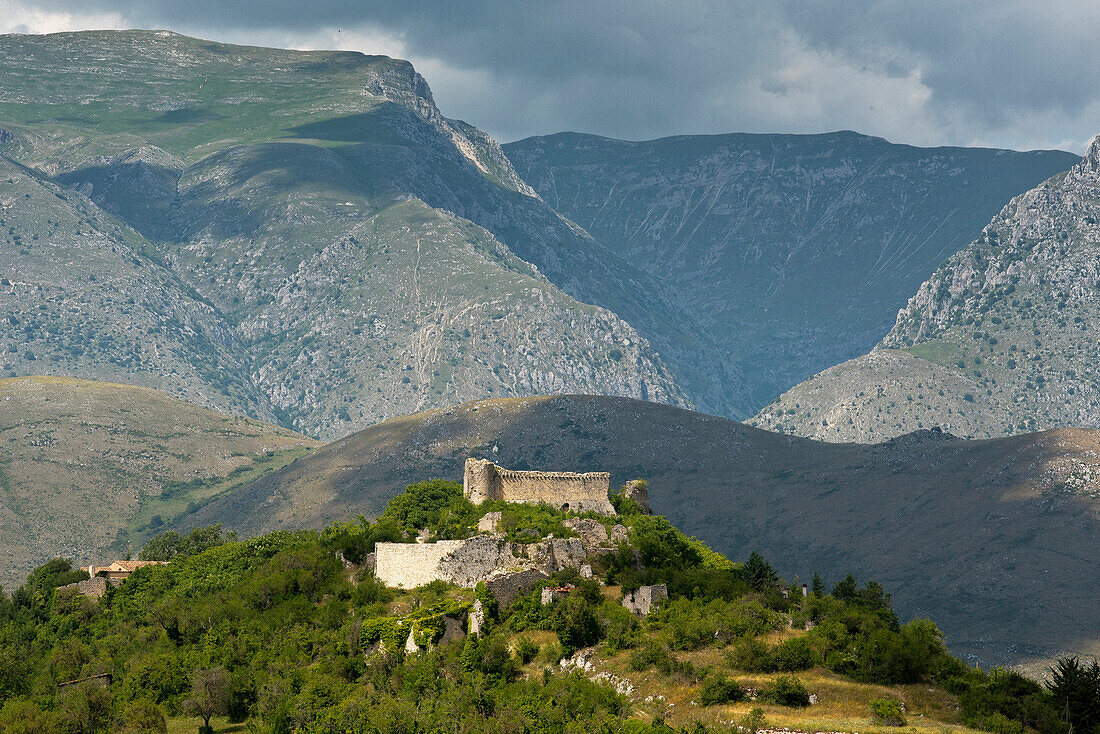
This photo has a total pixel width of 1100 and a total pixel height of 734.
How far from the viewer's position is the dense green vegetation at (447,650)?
8425 centimetres

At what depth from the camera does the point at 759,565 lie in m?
117

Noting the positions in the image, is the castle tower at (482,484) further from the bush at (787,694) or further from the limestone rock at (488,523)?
the bush at (787,694)

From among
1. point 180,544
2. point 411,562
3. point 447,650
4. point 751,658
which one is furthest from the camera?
point 180,544

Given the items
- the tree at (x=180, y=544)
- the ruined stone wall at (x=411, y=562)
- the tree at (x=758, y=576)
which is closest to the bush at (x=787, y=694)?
the tree at (x=758, y=576)

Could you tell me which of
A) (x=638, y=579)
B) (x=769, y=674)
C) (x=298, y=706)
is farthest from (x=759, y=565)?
(x=298, y=706)

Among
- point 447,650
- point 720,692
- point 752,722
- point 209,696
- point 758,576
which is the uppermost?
point 758,576

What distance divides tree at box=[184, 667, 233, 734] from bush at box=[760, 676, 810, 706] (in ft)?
116

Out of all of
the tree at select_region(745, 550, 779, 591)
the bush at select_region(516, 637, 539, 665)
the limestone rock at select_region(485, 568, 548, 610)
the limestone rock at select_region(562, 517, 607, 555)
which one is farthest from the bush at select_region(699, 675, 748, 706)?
the limestone rock at select_region(562, 517, 607, 555)

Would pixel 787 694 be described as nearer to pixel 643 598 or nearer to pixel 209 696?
pixel 643 598

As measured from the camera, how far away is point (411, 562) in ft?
360

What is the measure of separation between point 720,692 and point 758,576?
31.4m

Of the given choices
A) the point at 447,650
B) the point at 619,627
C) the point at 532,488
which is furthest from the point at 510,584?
the point at 532,488

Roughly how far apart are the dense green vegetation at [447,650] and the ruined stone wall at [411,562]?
1285 mm

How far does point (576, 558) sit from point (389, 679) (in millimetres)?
18349
